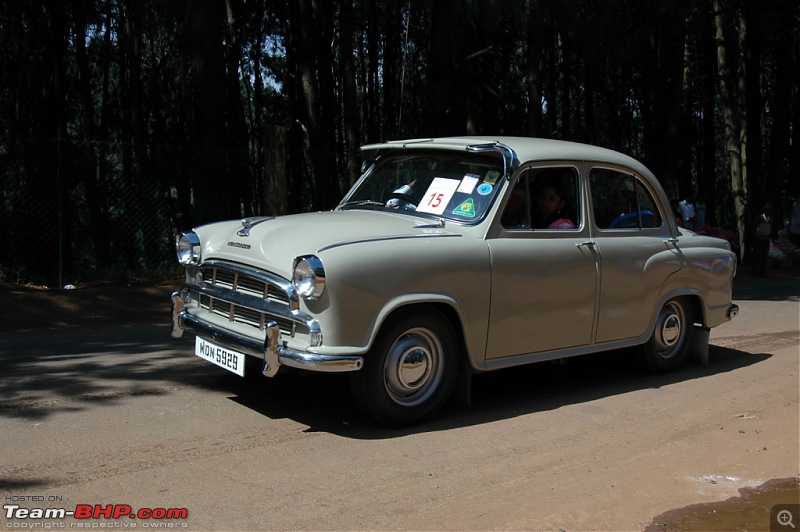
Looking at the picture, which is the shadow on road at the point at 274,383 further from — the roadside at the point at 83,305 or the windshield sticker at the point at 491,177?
the roadside at the point at 83,305

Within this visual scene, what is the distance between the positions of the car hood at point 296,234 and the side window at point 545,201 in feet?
2.12

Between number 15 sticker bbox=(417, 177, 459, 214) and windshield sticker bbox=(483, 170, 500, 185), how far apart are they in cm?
24

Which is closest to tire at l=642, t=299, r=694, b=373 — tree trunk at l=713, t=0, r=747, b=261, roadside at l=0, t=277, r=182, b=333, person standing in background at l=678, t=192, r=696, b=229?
roadside at l=0, t=277, r=182, b=333

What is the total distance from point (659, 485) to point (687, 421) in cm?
152

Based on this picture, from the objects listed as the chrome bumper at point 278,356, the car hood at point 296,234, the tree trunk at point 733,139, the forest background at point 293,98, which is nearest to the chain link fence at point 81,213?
the forest background at point 293,98

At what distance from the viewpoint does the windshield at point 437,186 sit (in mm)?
6398

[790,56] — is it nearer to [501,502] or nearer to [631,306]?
[631,306]

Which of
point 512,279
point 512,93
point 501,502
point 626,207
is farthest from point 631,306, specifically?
point 512,93

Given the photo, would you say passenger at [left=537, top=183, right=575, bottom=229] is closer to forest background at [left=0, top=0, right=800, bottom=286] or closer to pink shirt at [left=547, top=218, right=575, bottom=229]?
pink shirt at [left=547, top=218, right=575, bottom=229]

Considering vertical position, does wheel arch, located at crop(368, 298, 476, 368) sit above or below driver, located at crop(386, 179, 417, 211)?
below

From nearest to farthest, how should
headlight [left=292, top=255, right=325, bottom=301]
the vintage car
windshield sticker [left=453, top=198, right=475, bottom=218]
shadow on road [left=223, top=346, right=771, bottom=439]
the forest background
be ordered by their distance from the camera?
headlight [left=292, top=255, right=325, bottom=301], the vintage car, shadow on road [left=223, top=346, right=771, bottom=439], windshield sticker [left=453, top=198, right=475, bottom=218], the forest background

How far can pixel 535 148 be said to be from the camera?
22.1ft

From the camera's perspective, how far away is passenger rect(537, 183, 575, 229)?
6.68m

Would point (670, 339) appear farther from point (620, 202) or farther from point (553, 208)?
point (553, 208)
